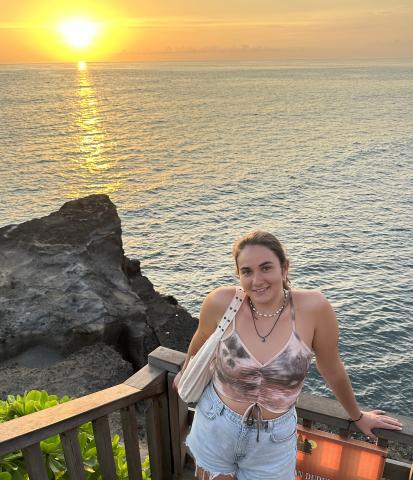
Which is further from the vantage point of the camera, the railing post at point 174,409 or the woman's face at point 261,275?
the railing post at point 174,409

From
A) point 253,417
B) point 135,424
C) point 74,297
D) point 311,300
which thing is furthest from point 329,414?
point 74,297

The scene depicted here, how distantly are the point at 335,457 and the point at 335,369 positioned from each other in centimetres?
69

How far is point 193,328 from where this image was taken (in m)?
16.4

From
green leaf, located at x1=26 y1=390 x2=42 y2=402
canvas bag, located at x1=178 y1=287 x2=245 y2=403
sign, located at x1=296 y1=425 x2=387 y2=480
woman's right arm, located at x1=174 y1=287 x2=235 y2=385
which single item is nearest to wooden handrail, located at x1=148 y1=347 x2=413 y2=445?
sign, located at x1=296 y1=425 x2=387 y2=480

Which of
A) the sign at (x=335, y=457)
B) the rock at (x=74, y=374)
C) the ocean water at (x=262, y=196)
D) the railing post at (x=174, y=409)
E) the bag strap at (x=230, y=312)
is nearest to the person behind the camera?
the bag strap at (x=230, y=312)

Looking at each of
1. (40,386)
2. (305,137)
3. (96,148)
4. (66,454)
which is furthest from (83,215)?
(305,137)

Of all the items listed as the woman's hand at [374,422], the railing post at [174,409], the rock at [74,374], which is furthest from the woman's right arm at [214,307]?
the rock at [74,374]

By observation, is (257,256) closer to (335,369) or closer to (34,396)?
(335,369)

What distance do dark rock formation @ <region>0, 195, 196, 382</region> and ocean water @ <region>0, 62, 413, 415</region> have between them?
551 centimetres

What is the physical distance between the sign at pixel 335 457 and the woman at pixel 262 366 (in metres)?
0.25

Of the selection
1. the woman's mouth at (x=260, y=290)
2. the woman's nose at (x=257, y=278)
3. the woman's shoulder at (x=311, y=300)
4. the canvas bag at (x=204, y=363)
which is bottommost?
the canvas bag at (x=204, y=363)

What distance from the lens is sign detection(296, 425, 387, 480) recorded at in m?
3.12

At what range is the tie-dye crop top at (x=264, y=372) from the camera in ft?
9.09

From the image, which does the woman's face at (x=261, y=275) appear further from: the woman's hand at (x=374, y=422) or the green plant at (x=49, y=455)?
the green plant at (x=49, y=455)
